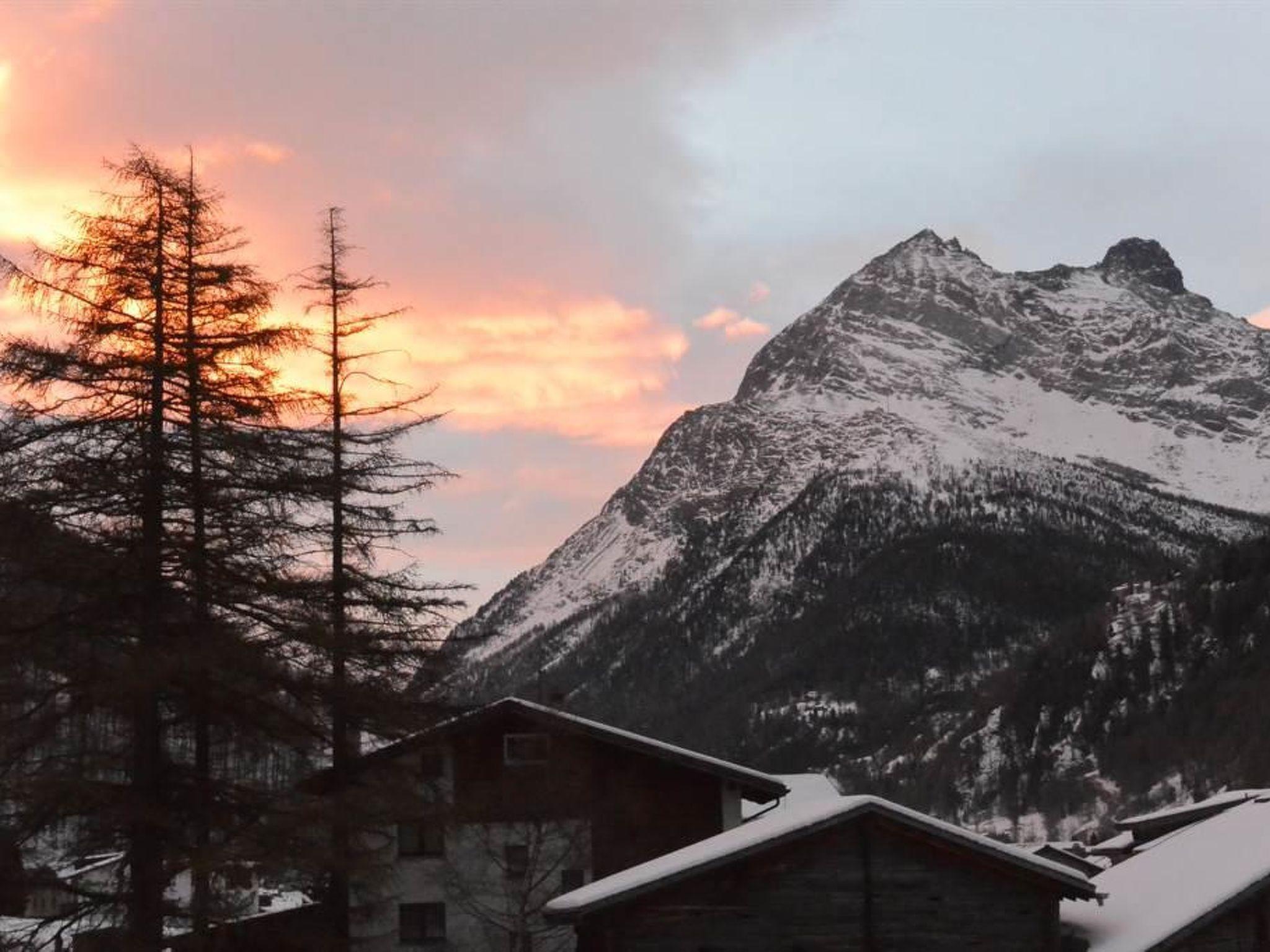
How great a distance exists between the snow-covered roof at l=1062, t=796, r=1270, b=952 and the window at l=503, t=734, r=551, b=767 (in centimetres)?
1467

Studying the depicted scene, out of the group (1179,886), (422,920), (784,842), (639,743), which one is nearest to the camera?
(784,842)

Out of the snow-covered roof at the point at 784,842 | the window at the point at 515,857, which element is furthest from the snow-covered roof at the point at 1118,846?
the snow-covered roof at the point at 784,842

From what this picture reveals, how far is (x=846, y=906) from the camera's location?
1028 inches

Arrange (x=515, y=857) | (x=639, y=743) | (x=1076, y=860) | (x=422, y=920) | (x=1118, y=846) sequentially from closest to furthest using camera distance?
(x=515, y=857) < (x=639, y=743) < (x=422, y=920) < (x=1076, y=860) < (x=1118, y=846)

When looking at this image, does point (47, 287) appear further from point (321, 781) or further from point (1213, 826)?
point (1213, 826)

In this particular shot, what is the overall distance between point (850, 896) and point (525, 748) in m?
17.4

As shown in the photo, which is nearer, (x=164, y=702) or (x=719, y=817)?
(x=164, y=702)

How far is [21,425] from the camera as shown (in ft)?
84.6

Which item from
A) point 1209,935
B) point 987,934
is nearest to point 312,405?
point 987,934

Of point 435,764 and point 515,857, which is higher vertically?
point 435,764

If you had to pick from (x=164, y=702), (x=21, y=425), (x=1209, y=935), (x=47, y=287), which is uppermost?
(x=47, y=287)

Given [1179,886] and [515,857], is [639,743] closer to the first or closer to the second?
[515,857]

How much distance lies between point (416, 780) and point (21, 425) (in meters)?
10.7

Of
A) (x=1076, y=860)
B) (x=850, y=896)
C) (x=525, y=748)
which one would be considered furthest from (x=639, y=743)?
(x=1076, y=860)
